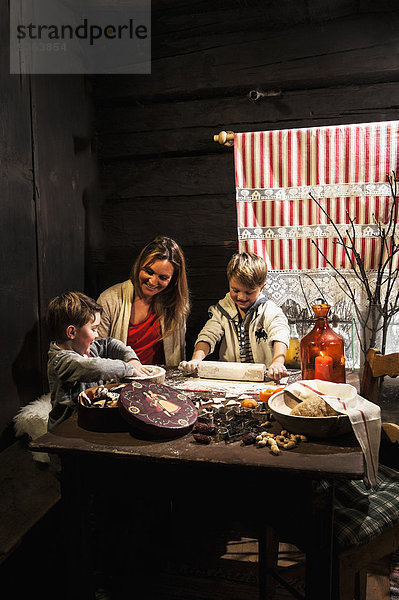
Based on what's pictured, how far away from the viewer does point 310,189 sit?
3.64 metres

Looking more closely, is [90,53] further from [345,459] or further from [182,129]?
[345,459]

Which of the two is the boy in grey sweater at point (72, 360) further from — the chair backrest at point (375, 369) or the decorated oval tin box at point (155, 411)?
the chair backrest at point (375, 369)

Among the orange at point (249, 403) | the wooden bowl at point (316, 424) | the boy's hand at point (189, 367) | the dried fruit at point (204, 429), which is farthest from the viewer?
the boy's hand at point (189, 367)

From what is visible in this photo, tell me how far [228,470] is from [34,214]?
2.33 m

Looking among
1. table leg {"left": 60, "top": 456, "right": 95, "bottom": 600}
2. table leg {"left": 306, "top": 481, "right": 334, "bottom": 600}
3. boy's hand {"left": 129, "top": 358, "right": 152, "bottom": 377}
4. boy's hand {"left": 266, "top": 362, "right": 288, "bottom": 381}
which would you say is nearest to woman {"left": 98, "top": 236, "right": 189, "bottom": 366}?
boy's hand {"left": 129, "top": 358, "right": 152, "bottom": 377}

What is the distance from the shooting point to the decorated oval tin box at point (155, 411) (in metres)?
1.83

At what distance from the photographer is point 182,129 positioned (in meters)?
4.16

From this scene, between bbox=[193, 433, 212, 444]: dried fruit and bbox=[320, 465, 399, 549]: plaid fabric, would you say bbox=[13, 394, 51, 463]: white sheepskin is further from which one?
bbox=[320, 465, 399, 549]: plaid fabric

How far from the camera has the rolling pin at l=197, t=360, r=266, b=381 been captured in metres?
2.66

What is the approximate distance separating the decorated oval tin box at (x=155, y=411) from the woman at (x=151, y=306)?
1.51 metres

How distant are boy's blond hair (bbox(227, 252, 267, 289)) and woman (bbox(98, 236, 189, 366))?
1.59ft

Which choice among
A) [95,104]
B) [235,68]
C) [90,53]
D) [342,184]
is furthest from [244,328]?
[90,53]

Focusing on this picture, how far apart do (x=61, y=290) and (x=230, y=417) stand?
208cm

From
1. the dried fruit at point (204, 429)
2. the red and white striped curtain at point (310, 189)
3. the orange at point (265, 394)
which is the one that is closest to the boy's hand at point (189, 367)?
the orange at point (265, 394)
